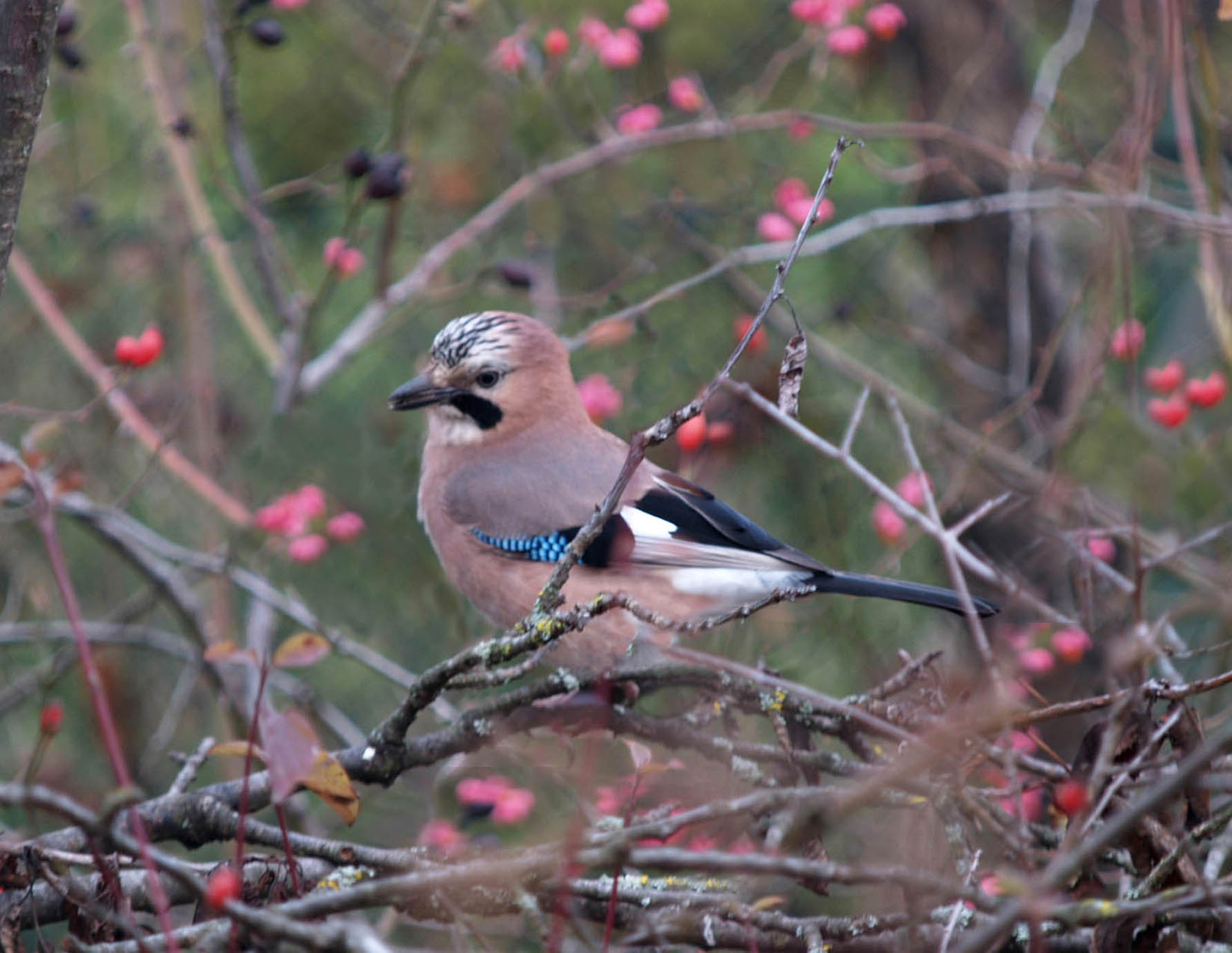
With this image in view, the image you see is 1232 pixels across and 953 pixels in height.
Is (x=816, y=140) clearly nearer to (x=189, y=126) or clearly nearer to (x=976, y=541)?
(x=976, y=541)

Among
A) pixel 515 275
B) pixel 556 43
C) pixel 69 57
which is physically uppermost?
pixel 69 57

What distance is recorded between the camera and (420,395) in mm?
4121

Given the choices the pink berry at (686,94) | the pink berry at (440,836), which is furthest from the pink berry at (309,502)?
the pink berry at (686,94)

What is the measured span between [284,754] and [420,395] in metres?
2.46

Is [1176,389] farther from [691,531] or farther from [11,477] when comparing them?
[11,477]

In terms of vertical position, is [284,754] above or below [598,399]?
above

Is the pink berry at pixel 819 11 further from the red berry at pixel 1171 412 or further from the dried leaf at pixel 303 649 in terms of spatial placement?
the dried leaf at pixel 303 649

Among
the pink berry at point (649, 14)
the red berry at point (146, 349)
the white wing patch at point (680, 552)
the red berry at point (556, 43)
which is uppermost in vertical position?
the pink berry at point (649, 14)

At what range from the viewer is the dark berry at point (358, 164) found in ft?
12.7

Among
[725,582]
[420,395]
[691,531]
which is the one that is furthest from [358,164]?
[725,582]

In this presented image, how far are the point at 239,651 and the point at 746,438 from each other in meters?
2.55

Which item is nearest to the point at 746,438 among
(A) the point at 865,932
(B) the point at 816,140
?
(B) the point at 816,140

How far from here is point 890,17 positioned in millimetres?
4664

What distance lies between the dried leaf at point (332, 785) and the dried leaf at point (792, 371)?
2.78ft
